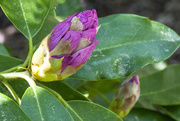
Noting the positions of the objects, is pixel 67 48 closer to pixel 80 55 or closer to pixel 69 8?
pixel 80 55

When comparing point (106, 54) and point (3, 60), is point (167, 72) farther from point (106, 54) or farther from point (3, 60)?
point (3, 60)

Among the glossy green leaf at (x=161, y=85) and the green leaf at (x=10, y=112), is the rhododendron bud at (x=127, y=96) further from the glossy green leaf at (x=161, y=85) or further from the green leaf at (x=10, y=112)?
the green leaf at (x=10, y=112)

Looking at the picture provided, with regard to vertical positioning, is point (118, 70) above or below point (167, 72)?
above

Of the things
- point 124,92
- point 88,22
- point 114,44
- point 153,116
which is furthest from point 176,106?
point 88,22

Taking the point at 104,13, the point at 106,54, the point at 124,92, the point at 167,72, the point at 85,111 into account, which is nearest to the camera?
the point at 85,111

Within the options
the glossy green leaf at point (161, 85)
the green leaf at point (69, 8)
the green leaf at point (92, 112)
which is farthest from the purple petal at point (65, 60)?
the glossy green leaf at point (161, 85)

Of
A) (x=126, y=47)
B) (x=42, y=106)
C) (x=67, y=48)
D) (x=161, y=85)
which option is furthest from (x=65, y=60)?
(x=161, y=85)

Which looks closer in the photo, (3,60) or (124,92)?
(3,60)
